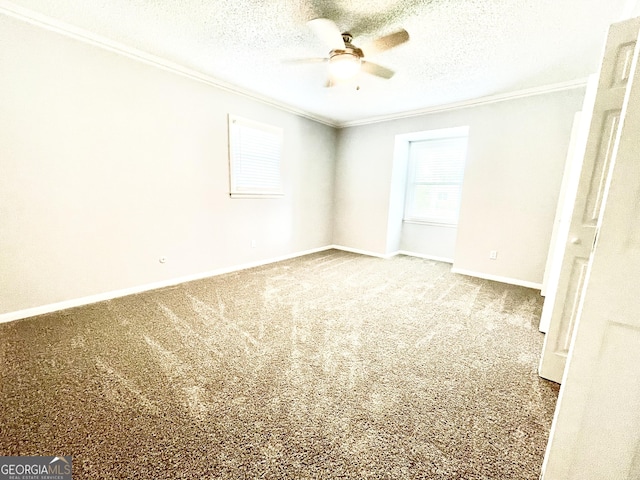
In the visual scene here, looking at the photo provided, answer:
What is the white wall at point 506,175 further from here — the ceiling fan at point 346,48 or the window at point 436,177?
the ceiling fan at point 346,48

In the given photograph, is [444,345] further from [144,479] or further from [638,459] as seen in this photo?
[144,479]

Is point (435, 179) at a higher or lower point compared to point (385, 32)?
lower

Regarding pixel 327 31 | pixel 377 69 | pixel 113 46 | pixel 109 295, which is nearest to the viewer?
pixel 327 31

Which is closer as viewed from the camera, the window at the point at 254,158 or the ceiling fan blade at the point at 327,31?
the ceiling fan blade at the point at 327,31

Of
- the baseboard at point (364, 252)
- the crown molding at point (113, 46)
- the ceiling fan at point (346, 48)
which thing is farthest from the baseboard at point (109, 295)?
the ceiling fan at point (346, 48)

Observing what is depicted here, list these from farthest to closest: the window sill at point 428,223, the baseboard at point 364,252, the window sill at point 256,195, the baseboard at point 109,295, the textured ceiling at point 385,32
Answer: the baseboard at point 364,252 < the window sill at point 428,223 < the window sill at point 256,195 < the baseboard at point 109,295 < the textured ceiling at point 385,32

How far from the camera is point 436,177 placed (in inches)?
191

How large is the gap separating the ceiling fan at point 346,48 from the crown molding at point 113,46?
1554 millimetres

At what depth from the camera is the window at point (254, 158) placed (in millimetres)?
3646

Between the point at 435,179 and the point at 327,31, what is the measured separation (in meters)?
3.65

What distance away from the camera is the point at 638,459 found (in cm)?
82

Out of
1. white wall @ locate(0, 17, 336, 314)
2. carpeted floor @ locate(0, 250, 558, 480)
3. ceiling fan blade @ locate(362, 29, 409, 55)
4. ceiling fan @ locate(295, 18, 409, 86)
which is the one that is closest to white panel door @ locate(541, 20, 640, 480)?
carpeted floor @ locate(0, 250, 558, 480)

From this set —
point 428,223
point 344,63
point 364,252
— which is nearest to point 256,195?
point 344,63

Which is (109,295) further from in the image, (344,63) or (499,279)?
(499,279)
